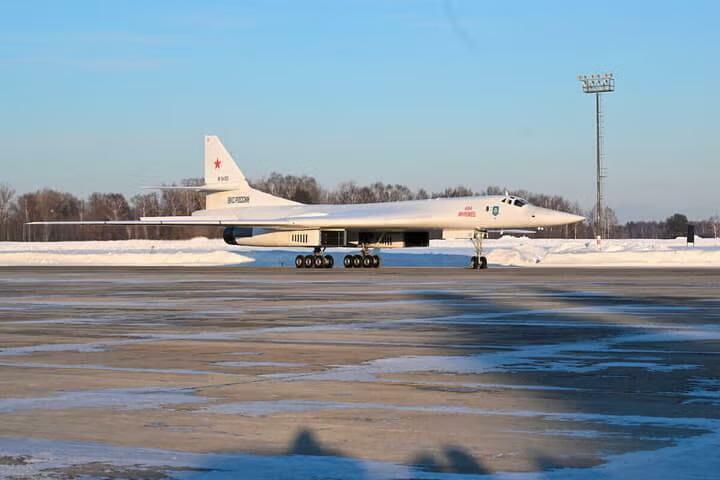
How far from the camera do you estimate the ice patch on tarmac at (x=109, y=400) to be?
8.10 m

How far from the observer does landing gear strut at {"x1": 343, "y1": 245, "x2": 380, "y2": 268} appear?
44.6 m

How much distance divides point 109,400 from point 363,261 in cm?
3637

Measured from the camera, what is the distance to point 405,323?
51.8 ft

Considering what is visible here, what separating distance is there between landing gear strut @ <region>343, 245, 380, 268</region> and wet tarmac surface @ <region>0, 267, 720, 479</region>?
84.6 feet

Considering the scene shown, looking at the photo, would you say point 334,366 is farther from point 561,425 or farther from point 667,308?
point 667,308

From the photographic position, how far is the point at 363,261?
44719 millimetres

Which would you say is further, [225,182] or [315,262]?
[225,182]

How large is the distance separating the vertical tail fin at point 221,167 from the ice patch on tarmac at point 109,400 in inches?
1643

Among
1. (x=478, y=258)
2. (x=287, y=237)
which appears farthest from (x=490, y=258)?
(x=287, y=237)

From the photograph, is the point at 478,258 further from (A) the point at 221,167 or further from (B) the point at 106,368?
(B) the point at 106,368

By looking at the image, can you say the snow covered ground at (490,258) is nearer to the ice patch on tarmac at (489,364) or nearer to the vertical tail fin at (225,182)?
the vertical tail fin at (225,182)

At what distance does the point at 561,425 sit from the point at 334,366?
3.78 metres

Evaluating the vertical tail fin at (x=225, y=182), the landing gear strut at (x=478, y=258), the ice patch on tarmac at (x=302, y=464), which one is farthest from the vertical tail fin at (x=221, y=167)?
the ice patch on tarmac at (x=302, y=464)

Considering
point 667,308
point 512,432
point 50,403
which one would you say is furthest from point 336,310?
point 512,432
